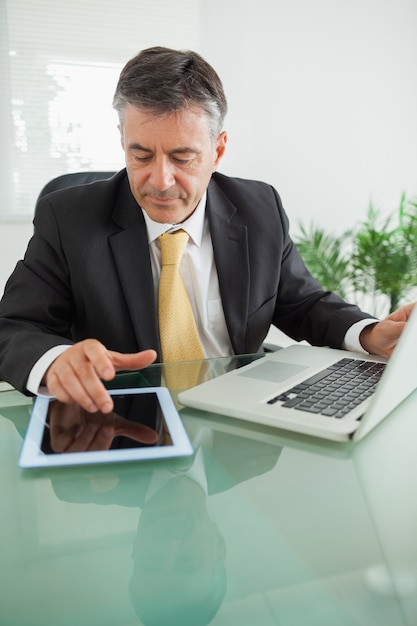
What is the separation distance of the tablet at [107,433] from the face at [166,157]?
56cm

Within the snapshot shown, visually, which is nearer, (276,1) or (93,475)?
(93,475)

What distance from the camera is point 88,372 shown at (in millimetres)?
996

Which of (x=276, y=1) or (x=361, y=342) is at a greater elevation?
(x=276, y=1)

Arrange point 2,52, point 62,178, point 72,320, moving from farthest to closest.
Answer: point 2,52, point 62,178, point 72,320

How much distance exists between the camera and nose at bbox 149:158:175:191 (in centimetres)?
141

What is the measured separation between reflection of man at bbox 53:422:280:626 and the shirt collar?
750 millimetres

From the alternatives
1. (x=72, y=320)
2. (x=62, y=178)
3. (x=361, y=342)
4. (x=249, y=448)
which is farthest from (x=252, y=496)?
(x=62, y=178)

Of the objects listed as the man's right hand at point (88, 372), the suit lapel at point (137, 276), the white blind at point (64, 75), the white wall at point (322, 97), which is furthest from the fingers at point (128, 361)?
the white wall at point (322, 97)

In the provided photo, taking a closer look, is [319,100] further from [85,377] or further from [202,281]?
[85,377]

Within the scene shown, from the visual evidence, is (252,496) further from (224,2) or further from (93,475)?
(224,2)

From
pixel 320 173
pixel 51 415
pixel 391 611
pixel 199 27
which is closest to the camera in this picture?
pixel 391 611

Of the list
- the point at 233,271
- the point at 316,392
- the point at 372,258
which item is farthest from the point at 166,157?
the point at 372,258

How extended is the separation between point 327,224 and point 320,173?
353mm

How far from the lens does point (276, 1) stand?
390 centimetres
